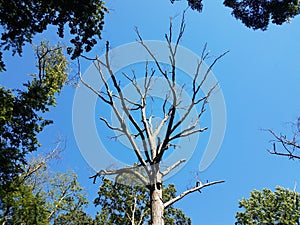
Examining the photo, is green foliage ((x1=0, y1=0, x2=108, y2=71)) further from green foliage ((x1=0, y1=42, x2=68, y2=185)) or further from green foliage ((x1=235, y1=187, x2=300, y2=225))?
green foliage ((x1=235, y1=187, x2=300, y2=225))

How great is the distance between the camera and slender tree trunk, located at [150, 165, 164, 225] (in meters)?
5.32

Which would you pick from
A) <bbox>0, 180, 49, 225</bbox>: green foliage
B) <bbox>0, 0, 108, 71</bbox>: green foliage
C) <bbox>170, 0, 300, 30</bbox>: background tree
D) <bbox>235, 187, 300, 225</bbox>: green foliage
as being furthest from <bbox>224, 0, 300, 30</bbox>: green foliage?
<bbox>235, 187, 300, 225</bbox>: green foliage

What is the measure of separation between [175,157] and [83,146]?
8.05 feet

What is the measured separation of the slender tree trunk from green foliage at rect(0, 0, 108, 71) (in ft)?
10.9

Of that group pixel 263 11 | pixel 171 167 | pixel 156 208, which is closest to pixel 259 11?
pixel 263 11

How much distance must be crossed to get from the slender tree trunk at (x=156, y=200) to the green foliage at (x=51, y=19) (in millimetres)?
3320

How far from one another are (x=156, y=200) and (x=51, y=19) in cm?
455

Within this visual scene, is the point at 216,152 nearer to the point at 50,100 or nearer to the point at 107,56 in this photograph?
the point at 107,56

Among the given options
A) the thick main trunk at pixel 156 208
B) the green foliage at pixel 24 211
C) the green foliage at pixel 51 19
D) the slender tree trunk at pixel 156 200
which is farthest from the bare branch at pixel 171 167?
Answer: the green foliage at pixel 24 211

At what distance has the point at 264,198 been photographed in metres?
23.0

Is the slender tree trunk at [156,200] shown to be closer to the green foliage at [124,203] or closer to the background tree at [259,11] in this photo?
the background tree at [259,11]

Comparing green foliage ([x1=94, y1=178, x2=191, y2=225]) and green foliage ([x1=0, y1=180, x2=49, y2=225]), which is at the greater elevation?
green foliage ([x1=94, y1=178, x2=191, y2=225])

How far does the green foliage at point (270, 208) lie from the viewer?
2084 centimetres

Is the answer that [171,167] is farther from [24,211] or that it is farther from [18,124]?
[24,211]
